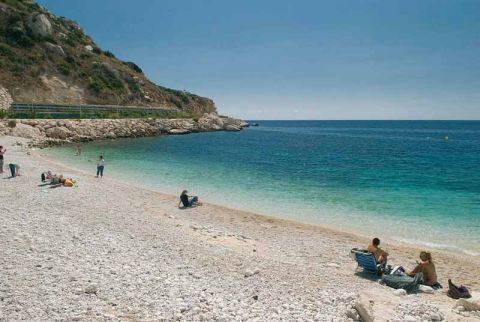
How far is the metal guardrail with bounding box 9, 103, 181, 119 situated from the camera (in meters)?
60.0

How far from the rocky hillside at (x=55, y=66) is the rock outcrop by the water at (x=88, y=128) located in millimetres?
12864

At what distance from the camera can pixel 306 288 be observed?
31.4 feet

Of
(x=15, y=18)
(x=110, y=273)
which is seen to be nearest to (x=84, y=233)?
(x=110, y=273)

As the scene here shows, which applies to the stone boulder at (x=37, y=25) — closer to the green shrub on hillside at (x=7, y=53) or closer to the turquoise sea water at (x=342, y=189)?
the green shrub on hillside at (x=7, y=53)

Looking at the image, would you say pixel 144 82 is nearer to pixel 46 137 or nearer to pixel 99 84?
pixel 99 84

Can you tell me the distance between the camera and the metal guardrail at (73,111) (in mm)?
59969

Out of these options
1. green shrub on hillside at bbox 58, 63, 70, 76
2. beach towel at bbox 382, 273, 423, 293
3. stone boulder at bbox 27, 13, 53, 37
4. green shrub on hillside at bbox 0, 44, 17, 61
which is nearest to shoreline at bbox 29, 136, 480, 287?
beach towel at bbox 382, 273, 423, 293

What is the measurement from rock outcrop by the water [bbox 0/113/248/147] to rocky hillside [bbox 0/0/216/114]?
1286 centimetres

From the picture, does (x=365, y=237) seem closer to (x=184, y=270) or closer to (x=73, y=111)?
(x=184, y=270)

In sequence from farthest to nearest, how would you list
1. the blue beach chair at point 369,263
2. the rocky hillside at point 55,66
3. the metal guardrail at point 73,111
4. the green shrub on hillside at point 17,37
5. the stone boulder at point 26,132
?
the green shrub on hillside at point 17,37
the rocky hillside at point 55,66
the metal guardrail at point 73,111
the stone boulder at point 26,132
the blue beach chair at point 369,263

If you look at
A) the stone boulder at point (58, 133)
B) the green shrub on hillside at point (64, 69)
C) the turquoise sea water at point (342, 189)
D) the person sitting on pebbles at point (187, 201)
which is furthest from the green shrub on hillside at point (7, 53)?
the person sitting on pebbles at point (187, 201)

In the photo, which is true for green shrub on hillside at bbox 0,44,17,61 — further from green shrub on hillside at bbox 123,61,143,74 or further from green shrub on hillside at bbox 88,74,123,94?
green shrub on hillside at bbox 123,61,143,74

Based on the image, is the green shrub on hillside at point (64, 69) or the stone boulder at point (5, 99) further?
the green shrub on hillside at point (64, 69)

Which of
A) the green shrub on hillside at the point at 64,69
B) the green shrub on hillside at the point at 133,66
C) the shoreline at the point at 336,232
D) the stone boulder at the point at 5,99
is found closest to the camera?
the shoreline at the point at 336,232
